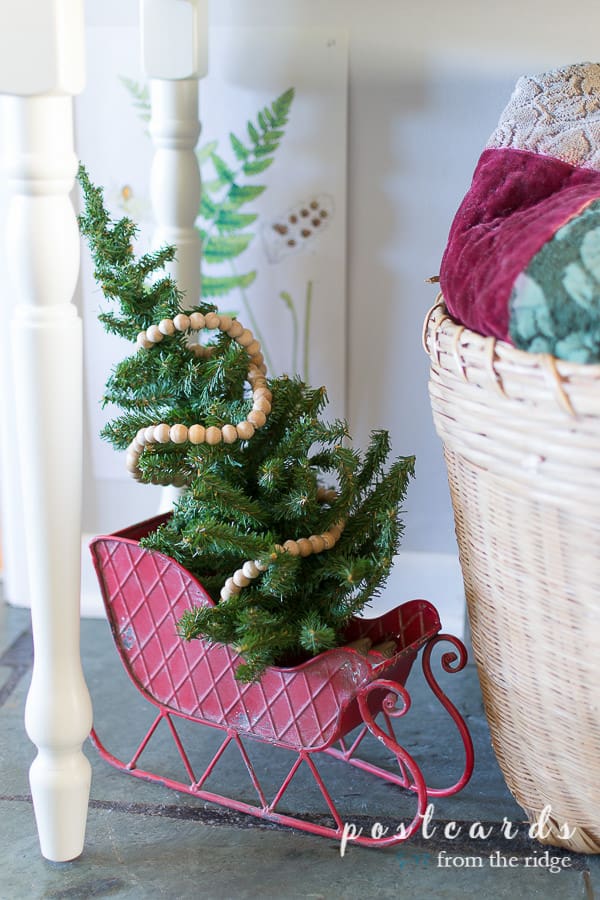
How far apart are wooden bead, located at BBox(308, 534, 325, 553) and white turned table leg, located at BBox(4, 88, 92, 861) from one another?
0.19 meters

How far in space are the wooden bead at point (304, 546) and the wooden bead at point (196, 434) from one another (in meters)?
0.11

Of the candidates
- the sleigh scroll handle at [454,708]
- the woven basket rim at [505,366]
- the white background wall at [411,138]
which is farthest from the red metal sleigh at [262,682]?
the white background wall at [411,138]

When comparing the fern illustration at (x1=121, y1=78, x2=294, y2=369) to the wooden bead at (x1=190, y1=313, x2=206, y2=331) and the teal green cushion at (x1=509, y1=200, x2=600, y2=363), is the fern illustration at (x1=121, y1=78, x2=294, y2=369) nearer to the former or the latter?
the wooden bead at (x1=190, y1=313, x2=206, y2=331)

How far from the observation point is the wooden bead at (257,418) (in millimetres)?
797

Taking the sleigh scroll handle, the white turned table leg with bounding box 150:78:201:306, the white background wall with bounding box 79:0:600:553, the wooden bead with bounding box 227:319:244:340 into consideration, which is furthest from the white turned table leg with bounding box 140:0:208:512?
the sleigh scroll handle

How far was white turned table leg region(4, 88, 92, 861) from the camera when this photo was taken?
72cm

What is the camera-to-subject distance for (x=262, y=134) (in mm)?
1169

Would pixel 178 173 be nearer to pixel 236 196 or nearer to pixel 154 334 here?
pixel 236 196

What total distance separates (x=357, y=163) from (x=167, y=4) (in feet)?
0.88

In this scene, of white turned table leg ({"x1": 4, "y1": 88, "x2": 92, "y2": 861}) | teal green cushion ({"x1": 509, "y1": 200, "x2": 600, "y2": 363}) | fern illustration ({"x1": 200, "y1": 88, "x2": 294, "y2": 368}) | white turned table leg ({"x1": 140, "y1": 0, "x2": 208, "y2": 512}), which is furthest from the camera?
fern illustration ({"x1": 200, "y1": 88, "x2": 294, "y2": 368})

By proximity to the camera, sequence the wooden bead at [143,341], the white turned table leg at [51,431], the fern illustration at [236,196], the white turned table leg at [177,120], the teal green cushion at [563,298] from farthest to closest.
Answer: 1. the fern illustration at [236,196]
2. the white turned table leg at [177,120]
3. the wooden bead at [143,341]
4. the white turned table leg at [51,431]
5. the teal green cushion at [563,298]

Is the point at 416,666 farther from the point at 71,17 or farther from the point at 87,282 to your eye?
the point at 71,17

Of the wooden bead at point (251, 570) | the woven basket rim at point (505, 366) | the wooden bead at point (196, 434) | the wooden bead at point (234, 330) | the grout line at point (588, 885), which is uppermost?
the wooden bead at point (234, 330)

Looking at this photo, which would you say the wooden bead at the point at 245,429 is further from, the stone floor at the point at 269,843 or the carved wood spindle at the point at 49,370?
the stone floor at the point at 269,843
